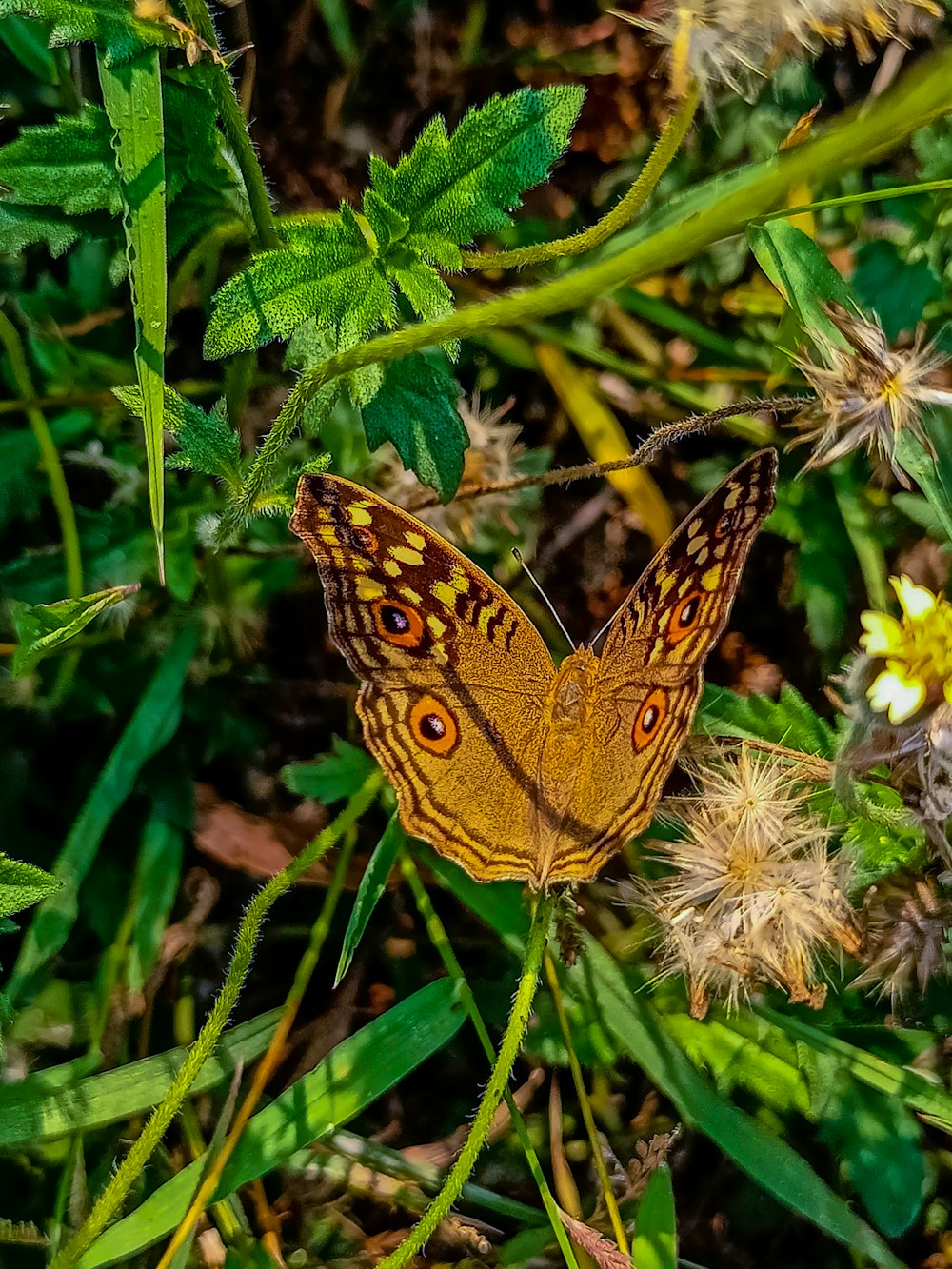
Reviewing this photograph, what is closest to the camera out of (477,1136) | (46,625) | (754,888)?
(477,1136)

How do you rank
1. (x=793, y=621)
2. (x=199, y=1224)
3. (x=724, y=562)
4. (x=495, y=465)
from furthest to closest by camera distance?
(x=793, y=621)
(x=495, y=465)
(x=199, y=1224)
(x=724, y=562)

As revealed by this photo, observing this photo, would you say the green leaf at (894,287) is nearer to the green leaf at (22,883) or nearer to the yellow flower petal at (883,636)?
the yellow flower petal at (883,636)

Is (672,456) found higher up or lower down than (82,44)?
lower down

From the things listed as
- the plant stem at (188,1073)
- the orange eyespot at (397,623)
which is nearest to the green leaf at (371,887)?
the plant stem at (188,1073)

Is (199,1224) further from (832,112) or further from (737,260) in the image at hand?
(832,112)

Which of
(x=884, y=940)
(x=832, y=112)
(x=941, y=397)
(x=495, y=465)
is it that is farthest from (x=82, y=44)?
(x=884, y=940)

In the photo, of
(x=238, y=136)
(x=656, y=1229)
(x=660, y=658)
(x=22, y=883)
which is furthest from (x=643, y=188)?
(x=656, y=1229)

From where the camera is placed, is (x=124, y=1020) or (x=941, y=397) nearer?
(x=941, y=397)

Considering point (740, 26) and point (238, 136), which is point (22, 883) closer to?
point (238, 136)
